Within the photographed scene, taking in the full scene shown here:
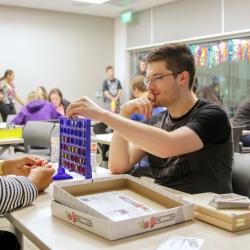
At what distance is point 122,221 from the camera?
3.34 ft

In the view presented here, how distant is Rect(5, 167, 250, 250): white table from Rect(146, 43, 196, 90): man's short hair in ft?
2.73

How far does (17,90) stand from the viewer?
332 inches

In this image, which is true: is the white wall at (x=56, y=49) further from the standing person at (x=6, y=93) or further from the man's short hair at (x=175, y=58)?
the man's short hair at (x=175, y=58)

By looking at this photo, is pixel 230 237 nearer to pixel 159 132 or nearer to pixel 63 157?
pixel 159 132

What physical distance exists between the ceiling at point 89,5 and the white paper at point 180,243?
713 centimetres

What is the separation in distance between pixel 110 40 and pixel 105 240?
896 centimetres

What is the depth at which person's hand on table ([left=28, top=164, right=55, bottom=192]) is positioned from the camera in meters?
1.46

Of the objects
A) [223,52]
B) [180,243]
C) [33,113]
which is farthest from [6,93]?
[180,243]

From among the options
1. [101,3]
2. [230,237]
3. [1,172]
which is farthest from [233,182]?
[101,3]

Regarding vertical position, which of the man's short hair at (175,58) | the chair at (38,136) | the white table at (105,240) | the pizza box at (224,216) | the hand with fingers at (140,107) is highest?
the man's short hair at (175,58)

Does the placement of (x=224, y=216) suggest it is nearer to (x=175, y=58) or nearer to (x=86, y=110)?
(x=86, y=110)

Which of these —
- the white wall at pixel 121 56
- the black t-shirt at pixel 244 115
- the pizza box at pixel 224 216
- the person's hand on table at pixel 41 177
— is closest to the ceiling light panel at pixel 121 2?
the white wall at pixel 121 56

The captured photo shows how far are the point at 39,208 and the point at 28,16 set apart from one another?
789 centimetres

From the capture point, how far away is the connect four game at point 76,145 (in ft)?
5.25
